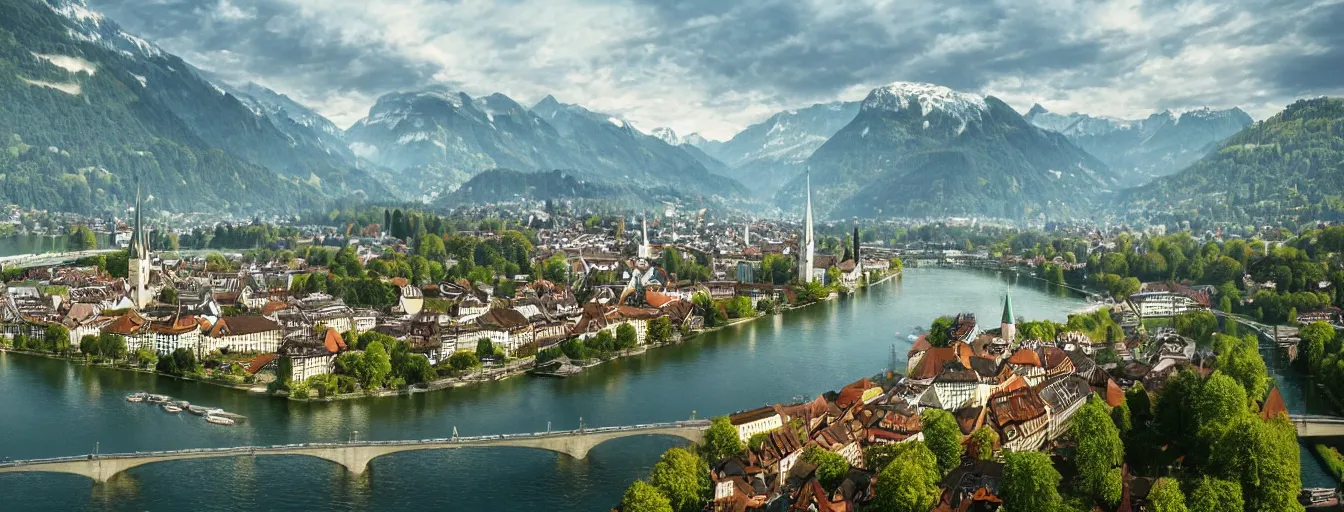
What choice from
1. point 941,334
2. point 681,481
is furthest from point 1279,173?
point 681,481

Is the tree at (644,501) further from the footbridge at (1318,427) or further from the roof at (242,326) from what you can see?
the roof at (242,326)

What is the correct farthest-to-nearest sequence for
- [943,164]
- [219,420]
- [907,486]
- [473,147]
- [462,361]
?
1. [473,147]
2. [943,164]
3. [462,361]
4. [219,420]
5. [907,486]

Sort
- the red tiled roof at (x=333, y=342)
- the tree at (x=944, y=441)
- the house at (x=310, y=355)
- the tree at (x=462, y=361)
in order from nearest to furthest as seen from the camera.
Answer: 1. the tree at (x=944, y=441)
2. the house at (x=310, y=355)
3. the tree at (x=462, y=361)
4. the red tiled roof at (x=333, y=342)

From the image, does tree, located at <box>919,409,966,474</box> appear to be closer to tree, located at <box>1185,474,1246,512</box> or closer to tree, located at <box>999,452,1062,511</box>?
tree, located at <box>999,452,1062,511</box>

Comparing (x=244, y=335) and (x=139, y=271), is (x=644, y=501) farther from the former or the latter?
(x=139, y=271)

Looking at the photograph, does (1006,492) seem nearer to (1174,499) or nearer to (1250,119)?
(1174,499)

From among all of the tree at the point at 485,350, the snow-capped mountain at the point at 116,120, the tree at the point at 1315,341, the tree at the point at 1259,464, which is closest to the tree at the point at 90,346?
the tree at the point at 485,350
